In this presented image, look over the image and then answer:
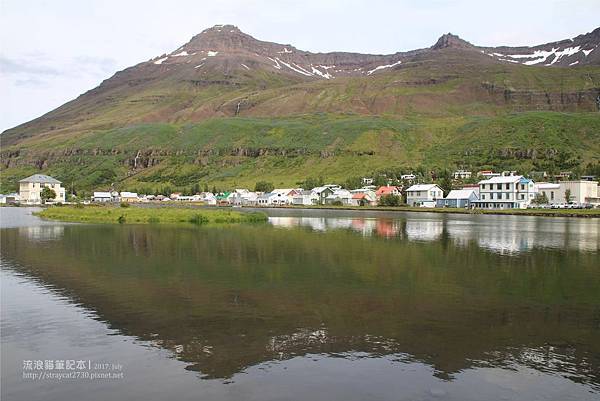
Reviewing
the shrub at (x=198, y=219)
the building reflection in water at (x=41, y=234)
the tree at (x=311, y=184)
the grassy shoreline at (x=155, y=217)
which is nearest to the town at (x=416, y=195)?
the tree at (x=311, y=184)

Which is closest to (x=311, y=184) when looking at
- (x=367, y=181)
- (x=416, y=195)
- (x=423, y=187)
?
(x=367, y=181)

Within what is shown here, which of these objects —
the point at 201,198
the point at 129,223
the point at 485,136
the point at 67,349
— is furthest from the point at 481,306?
the point at 485,136

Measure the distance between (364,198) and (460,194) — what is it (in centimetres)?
2377

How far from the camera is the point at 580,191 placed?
353 ft

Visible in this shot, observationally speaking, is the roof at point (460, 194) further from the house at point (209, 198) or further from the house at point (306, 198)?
the house at point (209, 198)

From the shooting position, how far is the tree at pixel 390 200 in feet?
393

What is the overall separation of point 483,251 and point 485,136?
170761mm

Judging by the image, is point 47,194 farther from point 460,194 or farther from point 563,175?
point 563,175

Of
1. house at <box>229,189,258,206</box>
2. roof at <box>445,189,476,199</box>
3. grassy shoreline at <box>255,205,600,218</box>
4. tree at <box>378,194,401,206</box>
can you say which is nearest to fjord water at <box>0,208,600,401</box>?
grassy shoreline at <box>255,205,600,218</box>

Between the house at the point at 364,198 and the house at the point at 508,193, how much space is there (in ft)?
89.7

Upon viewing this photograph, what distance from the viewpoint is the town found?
353 ft

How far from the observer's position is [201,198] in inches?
6462

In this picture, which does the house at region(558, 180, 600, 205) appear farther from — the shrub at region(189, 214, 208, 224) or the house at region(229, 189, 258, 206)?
the shrub at region(189, 214, 208, 224)

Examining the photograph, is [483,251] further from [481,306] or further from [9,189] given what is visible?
[9,189]
